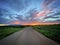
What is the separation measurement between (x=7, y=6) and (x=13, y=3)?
0.45m

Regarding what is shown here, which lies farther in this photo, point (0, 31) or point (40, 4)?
point (0, 31)

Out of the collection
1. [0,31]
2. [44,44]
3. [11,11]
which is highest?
[11,11]

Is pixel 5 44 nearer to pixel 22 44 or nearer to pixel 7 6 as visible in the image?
pixel 22 44

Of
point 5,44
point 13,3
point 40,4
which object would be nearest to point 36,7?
point 40,4

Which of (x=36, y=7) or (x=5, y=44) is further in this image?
(x=36, y=7)

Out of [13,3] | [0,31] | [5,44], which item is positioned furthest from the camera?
[0,31]

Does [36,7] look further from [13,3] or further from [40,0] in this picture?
[13,3]

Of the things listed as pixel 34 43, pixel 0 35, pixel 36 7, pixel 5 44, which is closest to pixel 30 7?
pixel 36 7

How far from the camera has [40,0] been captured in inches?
264

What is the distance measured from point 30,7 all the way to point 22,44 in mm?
2213

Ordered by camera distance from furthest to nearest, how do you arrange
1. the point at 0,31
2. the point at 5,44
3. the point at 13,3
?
the point at 0,31
the point at 13,3
the point at 5,44

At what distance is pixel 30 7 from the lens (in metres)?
6.95

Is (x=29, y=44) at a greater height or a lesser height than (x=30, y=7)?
lesser

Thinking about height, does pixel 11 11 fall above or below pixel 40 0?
below
